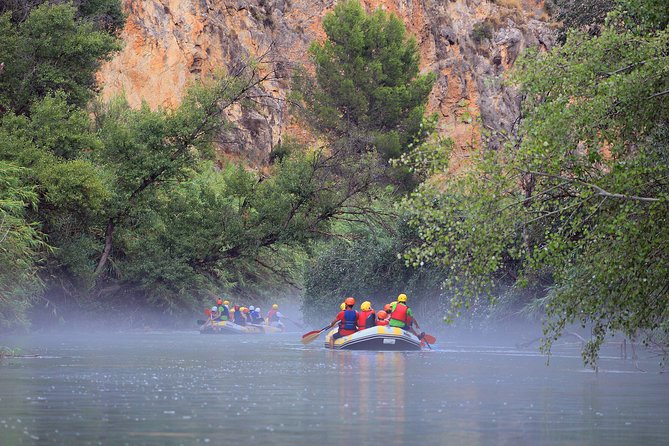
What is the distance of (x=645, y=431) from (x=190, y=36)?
70.0 metres

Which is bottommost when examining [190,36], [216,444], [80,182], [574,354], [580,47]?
[216,444]

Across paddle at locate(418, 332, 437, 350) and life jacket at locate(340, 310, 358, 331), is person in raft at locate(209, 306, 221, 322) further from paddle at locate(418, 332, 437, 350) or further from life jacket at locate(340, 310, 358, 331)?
paddle at locate(418, 332, 437, 350)

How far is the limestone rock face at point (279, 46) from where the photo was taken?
7844cm

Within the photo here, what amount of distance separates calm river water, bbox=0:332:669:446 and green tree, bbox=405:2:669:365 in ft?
5.58

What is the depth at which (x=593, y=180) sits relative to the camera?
16.1 meters

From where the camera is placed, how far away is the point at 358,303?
47438 mm

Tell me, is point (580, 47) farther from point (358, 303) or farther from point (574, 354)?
point (358, 303)

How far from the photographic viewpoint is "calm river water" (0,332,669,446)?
13.0 metres

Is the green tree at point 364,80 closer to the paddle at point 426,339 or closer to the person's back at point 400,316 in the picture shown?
the person's back at point 400,316

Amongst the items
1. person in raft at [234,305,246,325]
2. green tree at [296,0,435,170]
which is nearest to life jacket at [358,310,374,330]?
person in raft at [234,305,246,325]

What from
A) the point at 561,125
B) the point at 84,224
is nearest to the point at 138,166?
the point at 84,224

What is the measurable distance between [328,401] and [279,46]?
67681mm

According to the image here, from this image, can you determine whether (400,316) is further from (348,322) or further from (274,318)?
(274,318)

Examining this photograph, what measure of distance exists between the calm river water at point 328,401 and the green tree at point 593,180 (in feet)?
5.58
